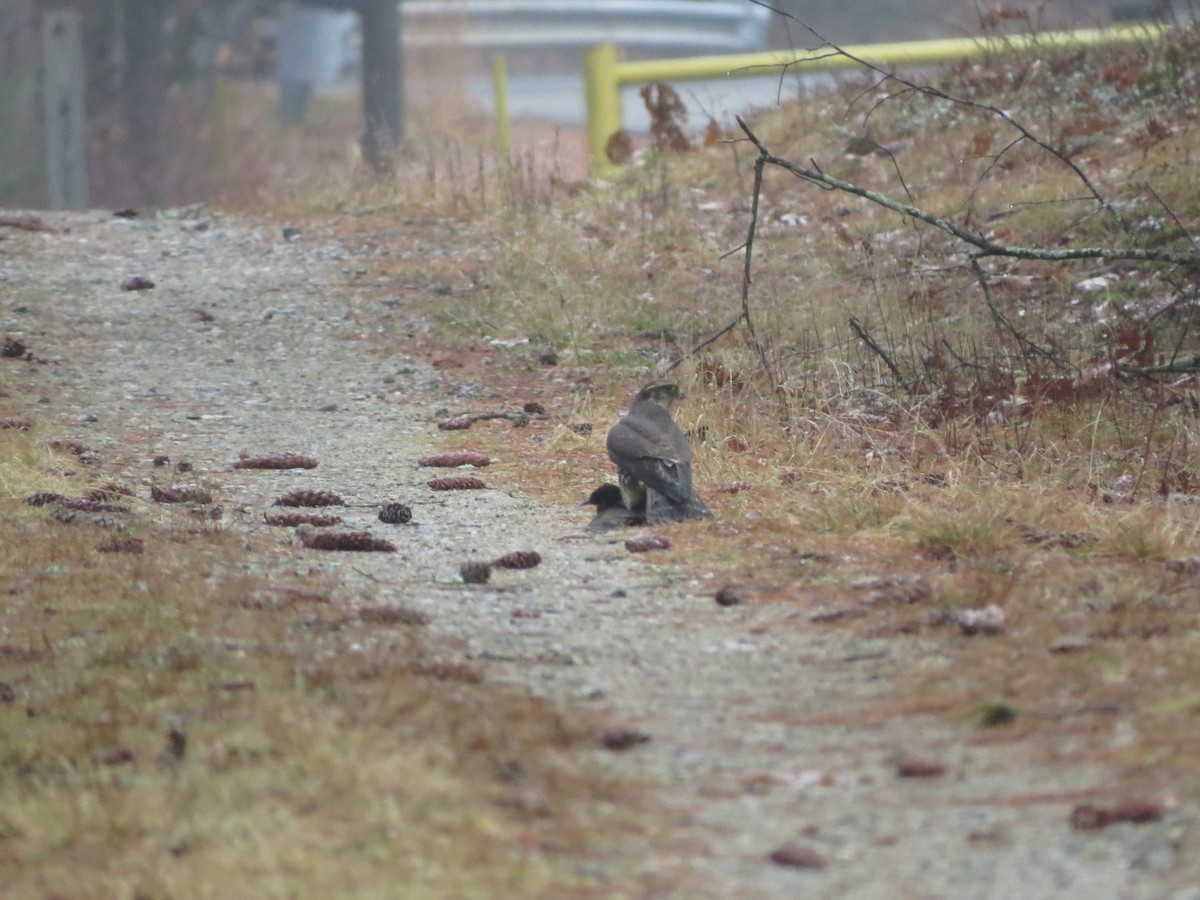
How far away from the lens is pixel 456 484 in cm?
632

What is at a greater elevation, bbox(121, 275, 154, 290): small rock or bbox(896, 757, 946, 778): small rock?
bbox(121, 275, 154, 290): small rock

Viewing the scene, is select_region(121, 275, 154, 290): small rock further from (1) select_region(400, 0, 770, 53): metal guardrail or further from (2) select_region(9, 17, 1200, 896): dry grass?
(1) select_region(400, 0, 770, 53): metal guardrail

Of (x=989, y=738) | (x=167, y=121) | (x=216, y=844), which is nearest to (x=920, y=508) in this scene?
(x=989, y=738)

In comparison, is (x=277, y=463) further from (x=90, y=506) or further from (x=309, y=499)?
(x=90, y=506)

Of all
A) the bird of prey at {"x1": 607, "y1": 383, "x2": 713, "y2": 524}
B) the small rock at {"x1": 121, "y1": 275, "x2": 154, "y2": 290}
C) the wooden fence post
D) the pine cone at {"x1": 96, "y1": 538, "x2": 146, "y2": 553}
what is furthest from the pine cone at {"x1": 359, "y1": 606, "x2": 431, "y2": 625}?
the wooden fence post

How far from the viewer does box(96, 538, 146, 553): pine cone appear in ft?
16.8

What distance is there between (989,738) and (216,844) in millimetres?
1571

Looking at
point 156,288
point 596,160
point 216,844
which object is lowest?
point 216,844

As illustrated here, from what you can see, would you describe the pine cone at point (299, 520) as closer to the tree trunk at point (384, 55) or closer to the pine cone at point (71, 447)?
the pine cone at point (71, 447)

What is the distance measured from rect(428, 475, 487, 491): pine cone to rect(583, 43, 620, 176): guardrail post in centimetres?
1059

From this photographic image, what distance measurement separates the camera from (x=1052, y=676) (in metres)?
3.69

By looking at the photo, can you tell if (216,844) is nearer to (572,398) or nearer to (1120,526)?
(1120,526)

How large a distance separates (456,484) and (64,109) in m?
13.9

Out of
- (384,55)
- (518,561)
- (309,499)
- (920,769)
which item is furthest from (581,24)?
(920,769)
